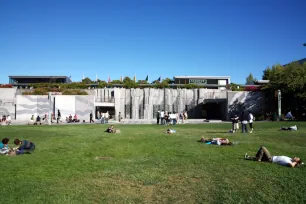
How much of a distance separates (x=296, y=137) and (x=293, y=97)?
28983 mm

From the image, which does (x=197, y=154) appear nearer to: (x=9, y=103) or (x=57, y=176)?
(x=57, y=176)

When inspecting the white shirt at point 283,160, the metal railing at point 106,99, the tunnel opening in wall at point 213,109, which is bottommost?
the white shirt at point 283,160

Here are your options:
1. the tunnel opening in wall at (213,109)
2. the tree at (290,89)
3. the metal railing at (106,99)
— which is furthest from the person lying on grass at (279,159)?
the metal railing at (106,99)

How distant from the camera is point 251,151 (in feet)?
49.9

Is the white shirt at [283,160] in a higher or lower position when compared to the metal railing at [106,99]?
lower

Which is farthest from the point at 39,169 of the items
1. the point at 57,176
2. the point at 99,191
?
the point at 99,191

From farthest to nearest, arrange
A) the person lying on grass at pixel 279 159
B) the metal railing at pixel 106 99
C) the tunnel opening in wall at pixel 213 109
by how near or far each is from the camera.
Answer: the metal railing at pixel 106 99
the tunnel opening in wall at pixel 213 109
the person lying on grass at pixel 279 159

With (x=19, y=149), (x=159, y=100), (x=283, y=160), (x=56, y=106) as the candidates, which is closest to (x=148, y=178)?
(x=283, y=160)

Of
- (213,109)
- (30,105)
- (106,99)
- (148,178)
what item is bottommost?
(148,178)

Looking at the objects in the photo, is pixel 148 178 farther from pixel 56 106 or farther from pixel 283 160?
pixel 56 106

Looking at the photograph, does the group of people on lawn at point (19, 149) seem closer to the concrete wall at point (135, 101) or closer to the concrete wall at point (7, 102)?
the concrete wall at point (135, 101)

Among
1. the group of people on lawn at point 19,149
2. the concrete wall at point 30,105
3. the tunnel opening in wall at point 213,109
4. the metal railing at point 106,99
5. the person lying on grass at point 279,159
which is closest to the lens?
the person lying on grass at point 279,159

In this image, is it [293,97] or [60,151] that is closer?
[60,151]

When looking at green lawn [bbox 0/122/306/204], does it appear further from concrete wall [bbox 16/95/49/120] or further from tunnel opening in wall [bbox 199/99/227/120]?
tunnel opening in wall [bbox 199/99/227/120]
